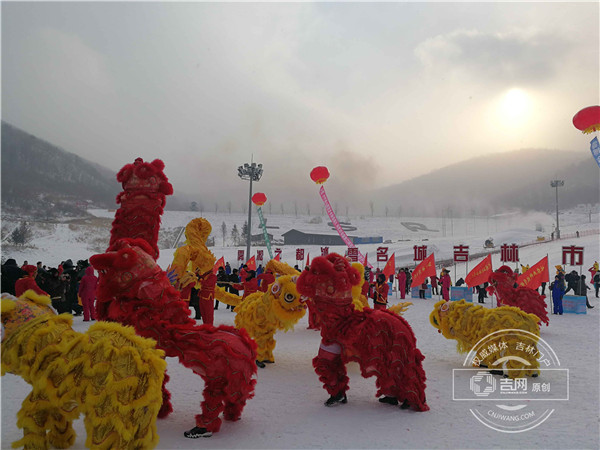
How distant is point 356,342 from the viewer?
148 inches

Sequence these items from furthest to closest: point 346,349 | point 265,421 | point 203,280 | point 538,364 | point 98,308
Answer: point 203,280 < point 538,364 < point 346,349 < point 265,421 < point 98,308

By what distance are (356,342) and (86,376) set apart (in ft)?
7.78

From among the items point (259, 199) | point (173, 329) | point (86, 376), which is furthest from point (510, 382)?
point (259, 199)

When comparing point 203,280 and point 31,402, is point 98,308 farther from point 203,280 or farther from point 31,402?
point 203,280

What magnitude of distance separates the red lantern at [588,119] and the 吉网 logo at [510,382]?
502 cm

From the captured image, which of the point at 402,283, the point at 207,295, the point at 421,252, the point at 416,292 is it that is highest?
the point at 421,252

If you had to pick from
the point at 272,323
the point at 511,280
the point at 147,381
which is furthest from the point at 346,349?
the point at 511,280

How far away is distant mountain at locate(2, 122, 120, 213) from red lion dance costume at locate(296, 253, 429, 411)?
5691 cm

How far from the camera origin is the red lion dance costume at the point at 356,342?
12.0 feet

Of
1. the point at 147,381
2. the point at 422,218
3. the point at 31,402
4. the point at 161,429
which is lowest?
the point at 161,429

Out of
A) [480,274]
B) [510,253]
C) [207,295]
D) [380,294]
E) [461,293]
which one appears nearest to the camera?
[207,295]

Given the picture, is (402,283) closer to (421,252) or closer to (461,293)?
(461,293)

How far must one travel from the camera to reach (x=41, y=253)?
2545 centimetres

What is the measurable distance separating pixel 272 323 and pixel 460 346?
8.69 ft
